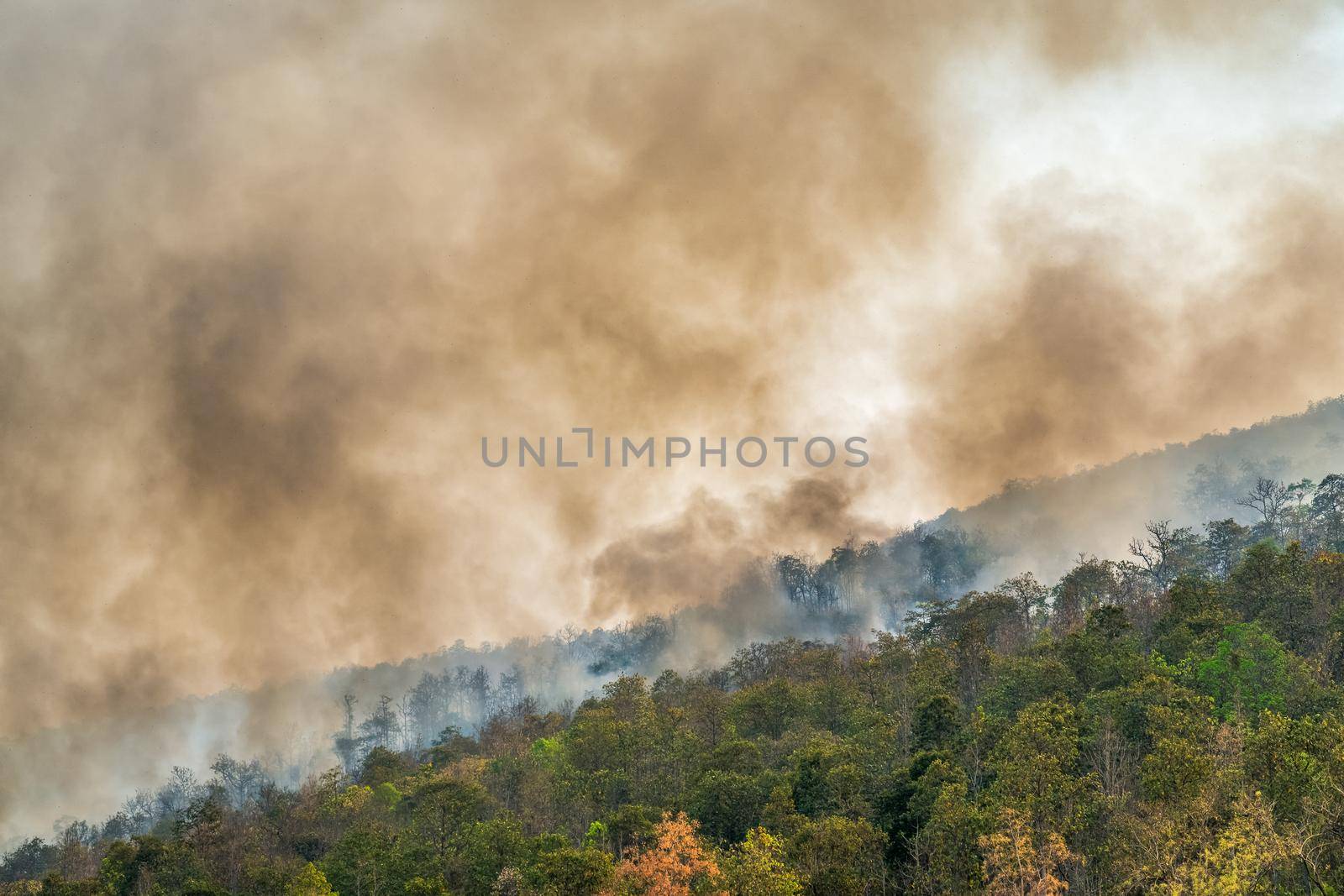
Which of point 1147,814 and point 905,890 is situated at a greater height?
point 1147,814

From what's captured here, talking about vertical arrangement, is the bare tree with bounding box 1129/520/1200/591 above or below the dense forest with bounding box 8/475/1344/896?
above

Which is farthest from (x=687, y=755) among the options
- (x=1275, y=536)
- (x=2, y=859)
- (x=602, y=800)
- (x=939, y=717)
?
(x=2, y=859)

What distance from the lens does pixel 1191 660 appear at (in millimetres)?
70188

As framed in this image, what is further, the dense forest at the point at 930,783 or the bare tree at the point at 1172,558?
the bare tree at the point at 1172,558

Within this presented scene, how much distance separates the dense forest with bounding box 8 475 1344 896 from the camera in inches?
1668

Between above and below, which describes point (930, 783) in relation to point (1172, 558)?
below

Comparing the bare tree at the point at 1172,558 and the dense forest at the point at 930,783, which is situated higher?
the bare tree at the point at 1172,558

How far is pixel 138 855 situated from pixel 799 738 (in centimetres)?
6689

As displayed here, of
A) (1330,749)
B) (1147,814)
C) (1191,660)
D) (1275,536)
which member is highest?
(1275,536)

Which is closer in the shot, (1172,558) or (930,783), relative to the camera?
(930,783)

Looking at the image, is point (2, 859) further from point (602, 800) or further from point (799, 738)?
point (799, 738)

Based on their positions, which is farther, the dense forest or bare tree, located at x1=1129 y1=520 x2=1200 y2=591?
bare tree, located at x1=1129 y1=520 x2=1200 y2=591

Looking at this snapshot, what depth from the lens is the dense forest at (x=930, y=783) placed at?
42375 millimetres

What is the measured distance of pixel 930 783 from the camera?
202ft
